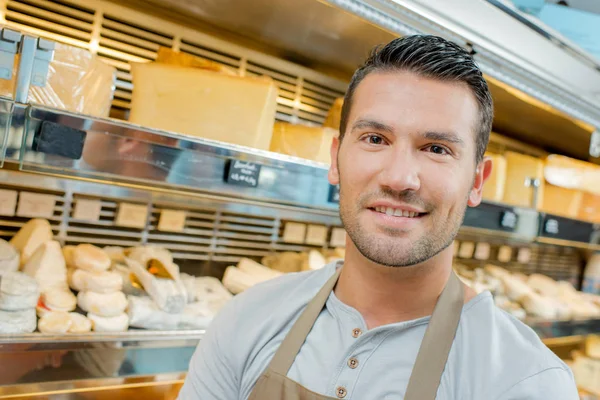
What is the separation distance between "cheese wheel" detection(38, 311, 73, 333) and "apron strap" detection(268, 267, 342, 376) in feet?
1.78

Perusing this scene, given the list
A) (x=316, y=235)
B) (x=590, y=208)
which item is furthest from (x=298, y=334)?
(x=590, y=208)

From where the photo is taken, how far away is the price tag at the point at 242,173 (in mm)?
1541

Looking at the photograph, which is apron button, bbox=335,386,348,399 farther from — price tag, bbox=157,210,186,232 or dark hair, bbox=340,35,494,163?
price tag, bbox=157,210,186,232

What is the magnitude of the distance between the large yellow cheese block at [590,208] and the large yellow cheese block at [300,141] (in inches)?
74.1

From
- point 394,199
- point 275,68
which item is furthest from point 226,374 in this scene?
point 275,68

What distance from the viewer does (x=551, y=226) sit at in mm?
2777

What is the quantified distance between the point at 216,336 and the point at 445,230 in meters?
0.57

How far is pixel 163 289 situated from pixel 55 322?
34 cm

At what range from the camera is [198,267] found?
2.12m

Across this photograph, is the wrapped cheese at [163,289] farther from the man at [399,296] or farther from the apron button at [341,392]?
the apron button at [341,392]

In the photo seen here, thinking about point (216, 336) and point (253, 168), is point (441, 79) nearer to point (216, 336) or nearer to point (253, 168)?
point (253, 168)

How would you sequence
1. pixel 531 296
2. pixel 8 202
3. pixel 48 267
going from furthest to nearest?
1. pixel 531 296
2. pixel 8 202
3. pixel 48 267

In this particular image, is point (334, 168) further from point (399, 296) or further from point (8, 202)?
point (8, 202)

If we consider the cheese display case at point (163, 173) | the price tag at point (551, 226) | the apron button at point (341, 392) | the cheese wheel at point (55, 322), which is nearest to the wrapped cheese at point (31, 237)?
the cheese display case at point (163, 173)
